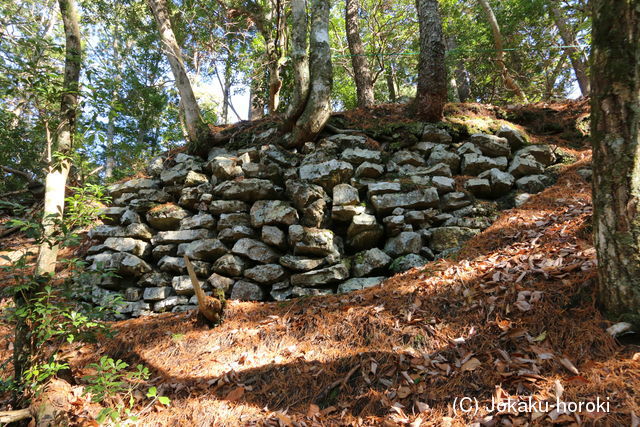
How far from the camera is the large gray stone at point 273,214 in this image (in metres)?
4.54

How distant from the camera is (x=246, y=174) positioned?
506 centimetres

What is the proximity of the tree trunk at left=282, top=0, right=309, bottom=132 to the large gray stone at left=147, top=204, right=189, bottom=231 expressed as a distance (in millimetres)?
2481

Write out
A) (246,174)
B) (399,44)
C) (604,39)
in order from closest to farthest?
(604,39), (246,174), (399,44)

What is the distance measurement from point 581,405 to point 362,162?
3.96 metres

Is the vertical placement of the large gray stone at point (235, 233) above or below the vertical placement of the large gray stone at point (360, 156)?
below

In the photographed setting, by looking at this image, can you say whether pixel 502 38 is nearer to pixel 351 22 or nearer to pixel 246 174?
pixel 351 22

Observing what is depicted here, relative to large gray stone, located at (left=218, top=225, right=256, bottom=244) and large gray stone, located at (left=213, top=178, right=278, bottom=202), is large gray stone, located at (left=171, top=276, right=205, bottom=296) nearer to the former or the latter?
large gray stone, located at (left=218, top=225, right=256, bottom=244)

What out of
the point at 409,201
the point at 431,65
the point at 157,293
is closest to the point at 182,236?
the point at 157,293

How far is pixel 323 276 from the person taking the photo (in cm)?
407

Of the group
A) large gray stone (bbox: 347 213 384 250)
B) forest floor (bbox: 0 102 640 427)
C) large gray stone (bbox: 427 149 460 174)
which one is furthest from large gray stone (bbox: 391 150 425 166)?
forest floor (bbox: 0 102 640 427)

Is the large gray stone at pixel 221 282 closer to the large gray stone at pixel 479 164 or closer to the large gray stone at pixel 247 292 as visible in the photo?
the large gray stone at pixel 247 292

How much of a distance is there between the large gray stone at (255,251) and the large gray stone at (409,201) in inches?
67.4

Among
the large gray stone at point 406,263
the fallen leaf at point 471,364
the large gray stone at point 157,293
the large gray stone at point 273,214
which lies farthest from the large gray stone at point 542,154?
the large gray stone at point 157,293

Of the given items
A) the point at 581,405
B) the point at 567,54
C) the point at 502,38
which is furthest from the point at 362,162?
the point at 567,54
